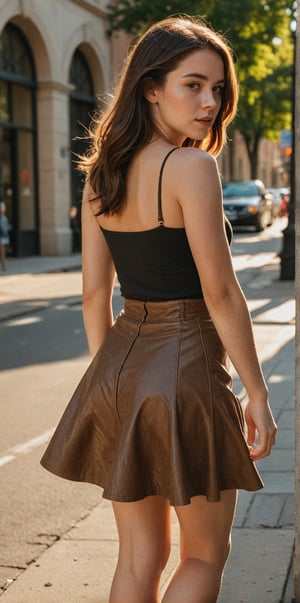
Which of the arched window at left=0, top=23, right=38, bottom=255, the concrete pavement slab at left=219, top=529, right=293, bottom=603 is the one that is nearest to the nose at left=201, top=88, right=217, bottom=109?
the concrete pavement slab at left=219, top=529, right=293, bottom=603

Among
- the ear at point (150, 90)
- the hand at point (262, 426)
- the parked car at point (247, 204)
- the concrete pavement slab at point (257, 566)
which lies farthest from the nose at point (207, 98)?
the parked car at point (247, 204)

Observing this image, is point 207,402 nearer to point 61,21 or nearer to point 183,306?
point 183,306

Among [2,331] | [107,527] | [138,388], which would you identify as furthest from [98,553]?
[2,331]

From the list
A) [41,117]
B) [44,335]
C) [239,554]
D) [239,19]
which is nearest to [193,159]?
[239,554]

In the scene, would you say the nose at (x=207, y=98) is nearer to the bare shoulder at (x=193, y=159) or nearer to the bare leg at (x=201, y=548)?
the bare shoulder at (x=193, y=159)

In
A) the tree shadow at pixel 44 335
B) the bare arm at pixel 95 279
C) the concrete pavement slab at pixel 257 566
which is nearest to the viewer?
the bare arm at pixel 95 279

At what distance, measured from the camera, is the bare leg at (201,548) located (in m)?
2.63

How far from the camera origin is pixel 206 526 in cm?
263

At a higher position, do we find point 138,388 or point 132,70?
point 132,70

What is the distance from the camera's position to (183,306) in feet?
8.72

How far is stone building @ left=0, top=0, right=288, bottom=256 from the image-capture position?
84.7 ft

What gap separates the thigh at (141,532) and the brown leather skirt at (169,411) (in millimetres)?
63

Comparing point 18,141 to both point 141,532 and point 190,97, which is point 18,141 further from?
point 141,532

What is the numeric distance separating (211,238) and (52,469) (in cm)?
76
